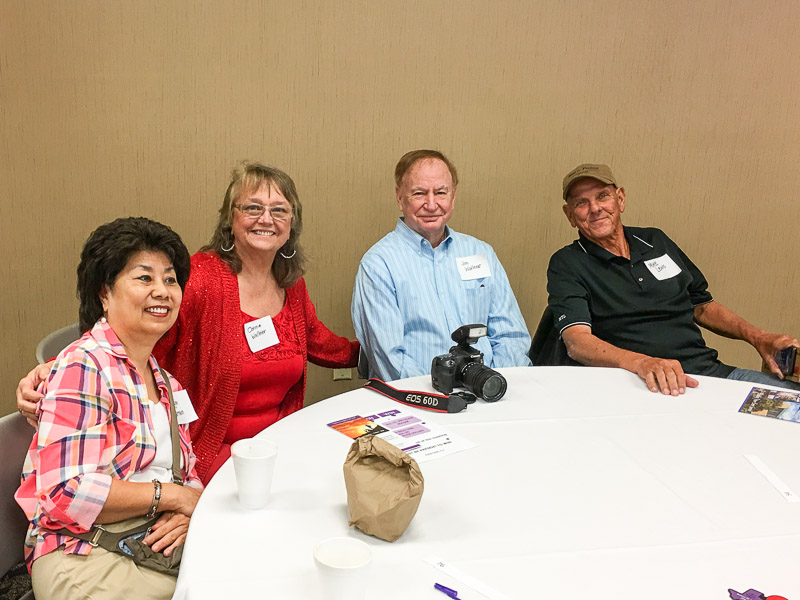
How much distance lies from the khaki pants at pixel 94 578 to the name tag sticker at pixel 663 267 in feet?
7.38

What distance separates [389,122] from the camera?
10.7ft

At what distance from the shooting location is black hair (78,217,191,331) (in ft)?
4.92

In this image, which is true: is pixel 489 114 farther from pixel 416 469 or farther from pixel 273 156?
pixel 416 469

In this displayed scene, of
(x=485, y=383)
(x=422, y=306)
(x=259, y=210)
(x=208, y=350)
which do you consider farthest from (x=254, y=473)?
(x=422, y=306)

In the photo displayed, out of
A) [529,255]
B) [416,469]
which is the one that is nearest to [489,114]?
[529,255]

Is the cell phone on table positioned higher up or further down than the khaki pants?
higher up

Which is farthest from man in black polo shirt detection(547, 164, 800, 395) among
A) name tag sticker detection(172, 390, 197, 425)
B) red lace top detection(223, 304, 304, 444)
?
name tag sticker detection(172, 390, 197, 425)

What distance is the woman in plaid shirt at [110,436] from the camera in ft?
4.11

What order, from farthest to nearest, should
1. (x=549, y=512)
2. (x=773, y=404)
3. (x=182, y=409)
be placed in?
1. (x=773, y=404)
2. (x=182, y=409)
3. (x=549, y=512)

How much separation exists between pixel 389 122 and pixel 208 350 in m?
1.63

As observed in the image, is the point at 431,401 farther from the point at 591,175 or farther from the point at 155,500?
the point at 591,175

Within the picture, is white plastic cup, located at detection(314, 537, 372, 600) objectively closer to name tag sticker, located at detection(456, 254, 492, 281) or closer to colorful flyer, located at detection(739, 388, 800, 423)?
colorful flyer, located at detection(739, 388, 800, 423)

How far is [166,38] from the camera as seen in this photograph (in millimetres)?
2926

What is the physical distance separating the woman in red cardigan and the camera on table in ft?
1.98
